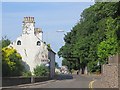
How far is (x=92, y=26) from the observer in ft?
282

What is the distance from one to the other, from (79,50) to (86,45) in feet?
12.0

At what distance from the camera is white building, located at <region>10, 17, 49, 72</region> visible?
75.0 metres

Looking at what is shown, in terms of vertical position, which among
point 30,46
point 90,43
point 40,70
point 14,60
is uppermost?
point 90,43

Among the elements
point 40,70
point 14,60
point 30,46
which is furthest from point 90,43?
point 14,60

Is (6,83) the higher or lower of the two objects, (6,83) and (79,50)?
→ the lower

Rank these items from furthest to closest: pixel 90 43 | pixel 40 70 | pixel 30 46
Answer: pixel 90 43
pixel 30 46
pixel 40 70

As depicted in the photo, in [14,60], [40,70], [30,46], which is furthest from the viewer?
[30,46]

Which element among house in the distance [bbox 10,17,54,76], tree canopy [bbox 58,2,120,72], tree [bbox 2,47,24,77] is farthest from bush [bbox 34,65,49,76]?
tree canopy [bbox 58,2,120,72]

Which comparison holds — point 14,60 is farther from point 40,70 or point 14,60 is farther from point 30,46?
point 30,46

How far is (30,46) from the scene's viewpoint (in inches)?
2985

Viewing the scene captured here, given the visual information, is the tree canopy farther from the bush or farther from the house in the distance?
the house in the distance

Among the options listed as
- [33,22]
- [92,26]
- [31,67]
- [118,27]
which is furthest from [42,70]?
[118,27]

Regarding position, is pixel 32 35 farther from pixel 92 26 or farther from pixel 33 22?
pixel 92 26

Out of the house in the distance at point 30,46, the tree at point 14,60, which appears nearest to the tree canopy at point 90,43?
the house in the distance at point 30,46
